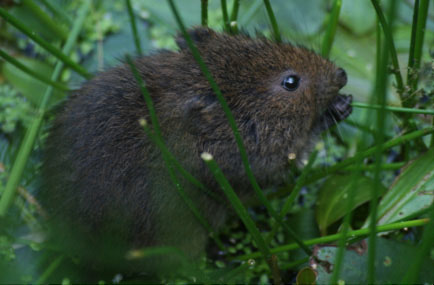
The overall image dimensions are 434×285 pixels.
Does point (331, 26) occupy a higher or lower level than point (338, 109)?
higher

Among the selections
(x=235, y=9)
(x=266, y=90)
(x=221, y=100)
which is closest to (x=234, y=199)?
(x=221, y=100)

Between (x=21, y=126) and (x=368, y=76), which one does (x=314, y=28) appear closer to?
(x=368, y=76)

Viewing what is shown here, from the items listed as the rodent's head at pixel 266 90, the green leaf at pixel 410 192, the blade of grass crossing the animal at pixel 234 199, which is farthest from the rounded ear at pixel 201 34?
the green leaf at pixel 410 192

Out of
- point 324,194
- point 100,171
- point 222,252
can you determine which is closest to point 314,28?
point 324,194

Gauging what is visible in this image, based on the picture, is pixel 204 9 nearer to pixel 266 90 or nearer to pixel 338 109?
pixel 266 90

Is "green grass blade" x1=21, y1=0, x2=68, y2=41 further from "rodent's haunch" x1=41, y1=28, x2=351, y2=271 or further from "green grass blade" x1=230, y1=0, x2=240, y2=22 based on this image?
"green grass blade" x1=230, y1=0, x2=240, y2=22

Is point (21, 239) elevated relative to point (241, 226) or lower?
lower

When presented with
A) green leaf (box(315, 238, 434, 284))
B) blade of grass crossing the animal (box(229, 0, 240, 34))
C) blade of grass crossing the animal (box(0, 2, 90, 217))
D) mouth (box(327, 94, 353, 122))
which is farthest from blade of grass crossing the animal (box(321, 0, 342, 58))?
blade of grass crossing the animal (box(0, 2, 90, 217))
